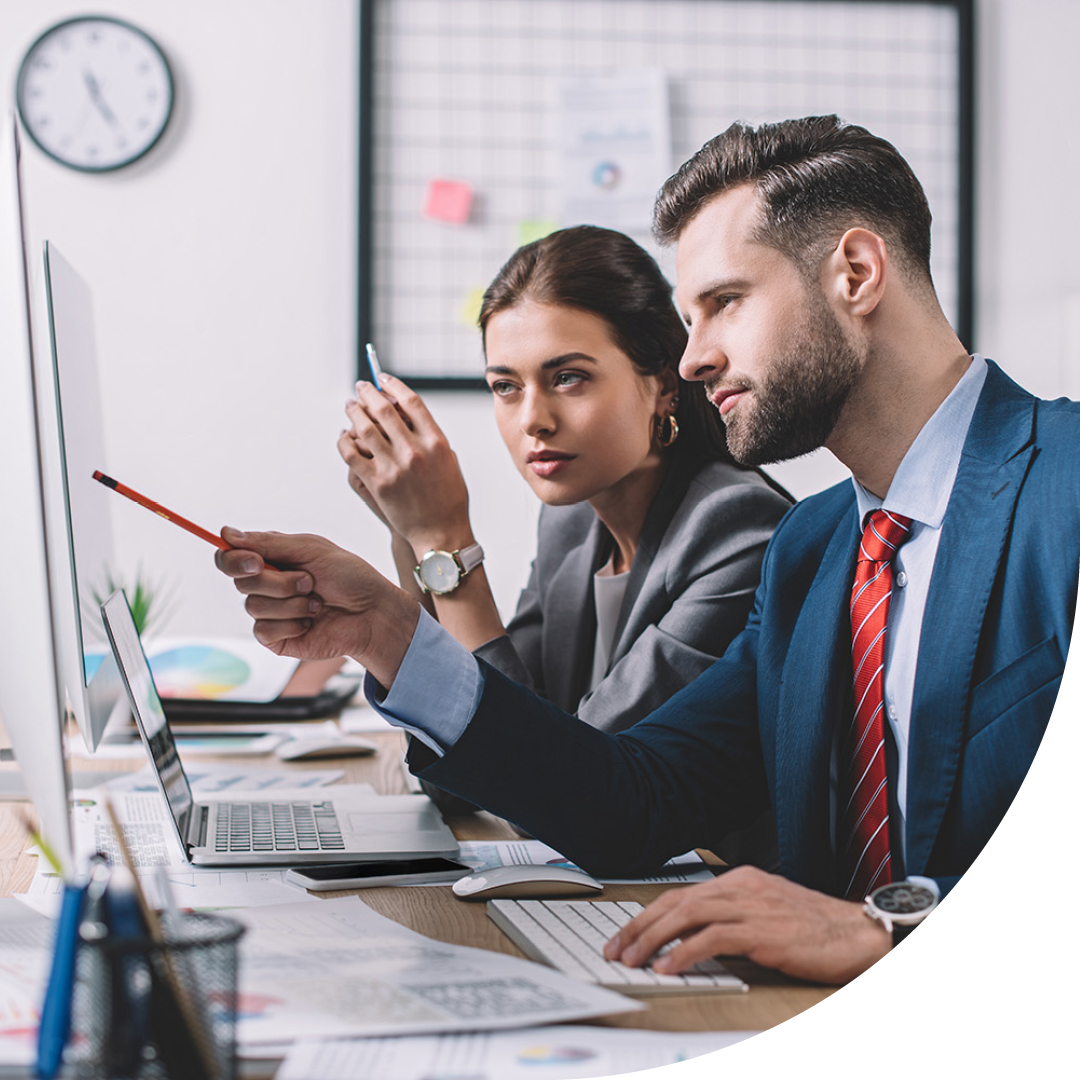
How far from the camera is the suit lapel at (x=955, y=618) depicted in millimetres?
861

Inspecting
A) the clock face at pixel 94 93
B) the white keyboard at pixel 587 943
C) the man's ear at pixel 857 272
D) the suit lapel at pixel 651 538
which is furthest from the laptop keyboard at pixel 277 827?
the clock face at pixel 94 93

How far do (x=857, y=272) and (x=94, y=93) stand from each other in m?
2.04

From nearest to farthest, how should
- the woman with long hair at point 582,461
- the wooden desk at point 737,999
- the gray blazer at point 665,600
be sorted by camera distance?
the wooden desk at point 737,999
the gray blazer at point 665,600
the woman with long hair at point 582,461

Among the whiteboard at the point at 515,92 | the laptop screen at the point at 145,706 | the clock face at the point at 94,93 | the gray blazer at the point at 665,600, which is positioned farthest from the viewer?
the whiteboard at the point at 515,92

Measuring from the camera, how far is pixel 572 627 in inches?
62.5

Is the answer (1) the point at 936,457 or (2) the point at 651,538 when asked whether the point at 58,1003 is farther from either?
(2) the point at 651,538

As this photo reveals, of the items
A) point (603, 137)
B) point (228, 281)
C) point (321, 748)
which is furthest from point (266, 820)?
point (603, 137)

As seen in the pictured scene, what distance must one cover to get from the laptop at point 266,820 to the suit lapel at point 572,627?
41 cm

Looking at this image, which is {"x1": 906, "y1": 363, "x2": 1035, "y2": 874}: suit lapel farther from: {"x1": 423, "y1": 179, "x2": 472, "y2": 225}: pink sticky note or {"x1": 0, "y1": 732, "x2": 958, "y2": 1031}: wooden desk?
{"x1": 423, "y1": 179, "x2": 472, "y2": 225}: pink sticky note

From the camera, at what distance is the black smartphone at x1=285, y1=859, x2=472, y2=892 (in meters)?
0.87

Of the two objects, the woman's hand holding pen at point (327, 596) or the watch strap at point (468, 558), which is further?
the watch strap at point (468, 558)

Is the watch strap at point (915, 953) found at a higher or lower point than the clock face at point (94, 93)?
lower

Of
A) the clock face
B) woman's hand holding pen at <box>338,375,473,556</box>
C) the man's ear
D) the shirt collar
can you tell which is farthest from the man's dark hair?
the clock face

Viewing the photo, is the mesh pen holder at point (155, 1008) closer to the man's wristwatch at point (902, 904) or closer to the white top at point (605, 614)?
the man's wristwatch at point (902, 904)
